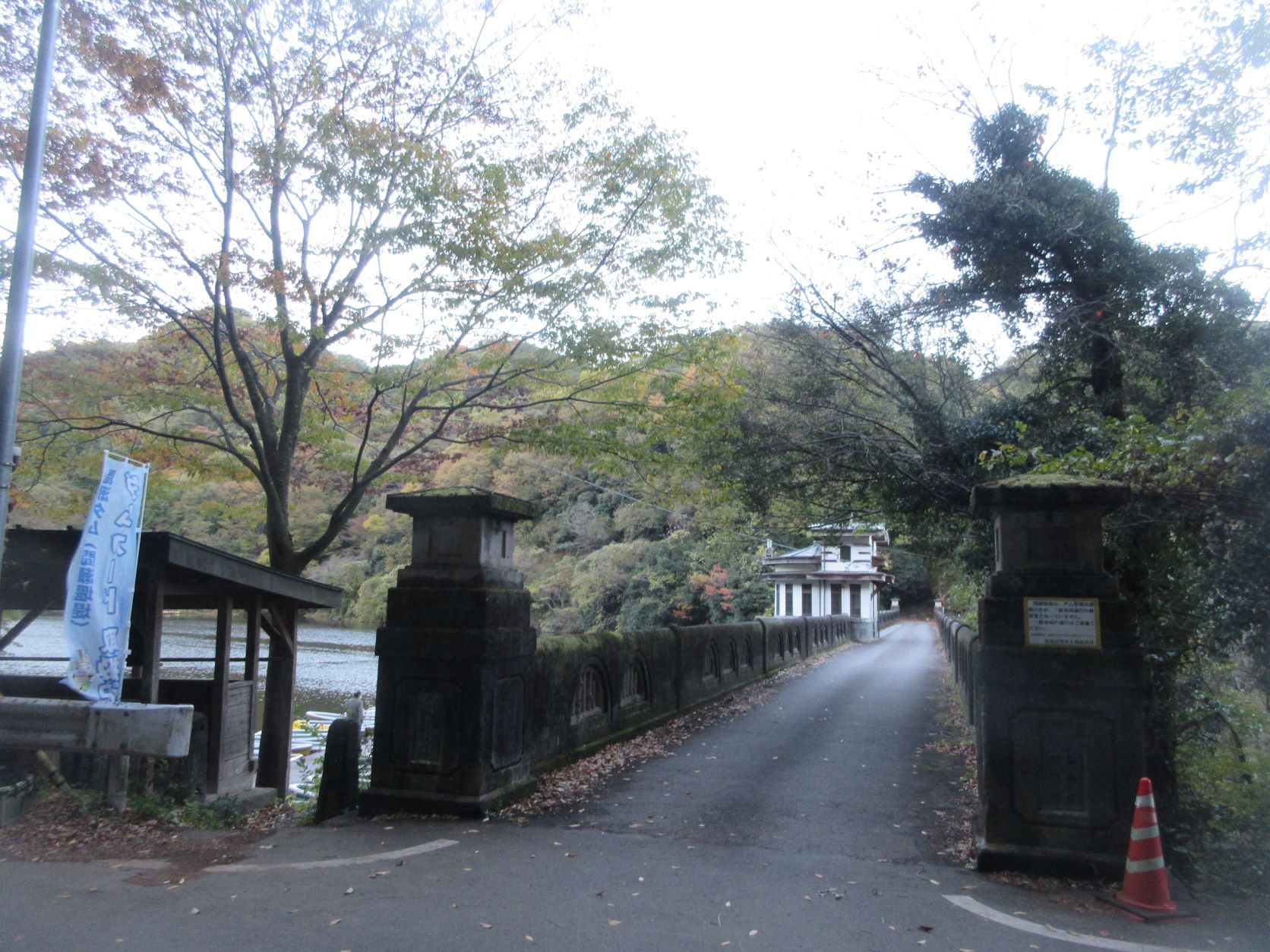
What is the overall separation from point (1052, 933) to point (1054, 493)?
257 centimetres

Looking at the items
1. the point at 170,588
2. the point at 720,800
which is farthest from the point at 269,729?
the point at 720,800

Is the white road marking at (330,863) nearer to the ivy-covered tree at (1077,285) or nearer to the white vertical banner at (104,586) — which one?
the white vertical banner at (104,586)

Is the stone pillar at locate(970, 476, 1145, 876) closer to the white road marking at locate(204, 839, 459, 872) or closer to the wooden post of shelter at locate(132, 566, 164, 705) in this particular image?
the white road marking at locate(204, 839, 459, 872)

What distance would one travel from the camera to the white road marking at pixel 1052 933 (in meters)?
4.16

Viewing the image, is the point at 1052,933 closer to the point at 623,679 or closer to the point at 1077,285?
the point at 623,679

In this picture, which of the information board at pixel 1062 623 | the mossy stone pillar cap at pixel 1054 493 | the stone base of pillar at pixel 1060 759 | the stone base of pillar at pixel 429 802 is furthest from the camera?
the stone base of pillar at pixel 429 802

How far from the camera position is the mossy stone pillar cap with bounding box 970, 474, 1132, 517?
5.48 meters

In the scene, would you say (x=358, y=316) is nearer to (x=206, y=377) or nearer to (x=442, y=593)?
(x=206, y=377)

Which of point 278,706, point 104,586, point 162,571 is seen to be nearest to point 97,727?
point 104,586

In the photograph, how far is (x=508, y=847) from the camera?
556 cm

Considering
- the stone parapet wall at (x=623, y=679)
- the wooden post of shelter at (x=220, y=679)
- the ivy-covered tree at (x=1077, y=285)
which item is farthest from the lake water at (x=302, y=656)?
the ivy-covered tree at (x=1077, y=285)

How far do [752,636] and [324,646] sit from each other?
25214 mm

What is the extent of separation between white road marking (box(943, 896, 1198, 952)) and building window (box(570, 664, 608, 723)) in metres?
4.32

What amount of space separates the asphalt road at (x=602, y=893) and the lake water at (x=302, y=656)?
1323cm
